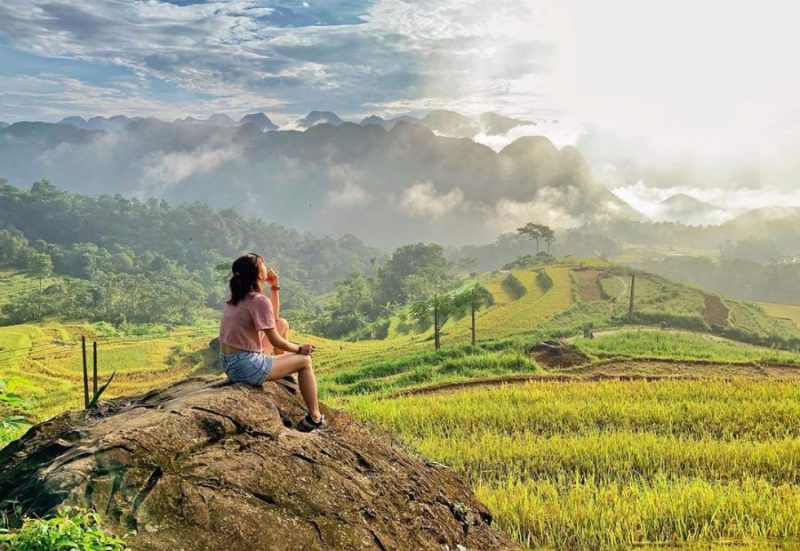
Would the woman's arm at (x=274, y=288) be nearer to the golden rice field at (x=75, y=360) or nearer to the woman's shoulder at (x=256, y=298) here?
the woman's shoulder at (x=256, y=298)

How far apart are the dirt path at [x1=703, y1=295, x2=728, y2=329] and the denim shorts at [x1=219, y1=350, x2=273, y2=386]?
54.7 meters

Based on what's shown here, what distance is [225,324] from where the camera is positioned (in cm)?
628

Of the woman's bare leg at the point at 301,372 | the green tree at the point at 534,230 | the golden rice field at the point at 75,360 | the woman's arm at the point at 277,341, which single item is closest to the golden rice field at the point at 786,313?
the green tree at the point at 534,230

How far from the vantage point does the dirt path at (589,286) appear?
62372 millimetres

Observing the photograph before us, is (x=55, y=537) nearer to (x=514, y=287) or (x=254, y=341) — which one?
(x=254, y=341)

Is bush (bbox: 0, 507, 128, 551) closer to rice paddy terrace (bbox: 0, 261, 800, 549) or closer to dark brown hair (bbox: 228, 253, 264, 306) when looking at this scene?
rice paddy terrace (bbox: 0, 261, 800, 549)

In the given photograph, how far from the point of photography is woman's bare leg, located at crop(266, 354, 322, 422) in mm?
6375

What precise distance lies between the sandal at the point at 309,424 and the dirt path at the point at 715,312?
2130 inches

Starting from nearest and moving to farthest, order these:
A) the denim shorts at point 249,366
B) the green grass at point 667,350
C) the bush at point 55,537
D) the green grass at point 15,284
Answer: the bush at point 55,537 → the denim shorts at point 249,366 → the green grass at point 667,350 → the green grass at point 15,284

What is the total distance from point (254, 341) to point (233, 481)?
176 centimetres

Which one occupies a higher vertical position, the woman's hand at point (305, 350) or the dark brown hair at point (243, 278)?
the dark brown hair at point (243, 278)

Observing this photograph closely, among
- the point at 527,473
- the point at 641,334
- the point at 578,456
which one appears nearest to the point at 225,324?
the point at 527,473

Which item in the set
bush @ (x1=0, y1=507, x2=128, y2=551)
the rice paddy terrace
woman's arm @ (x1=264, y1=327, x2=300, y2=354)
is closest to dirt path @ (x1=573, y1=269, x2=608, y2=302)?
the rice paddy terrace

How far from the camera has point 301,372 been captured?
6.47 meters
